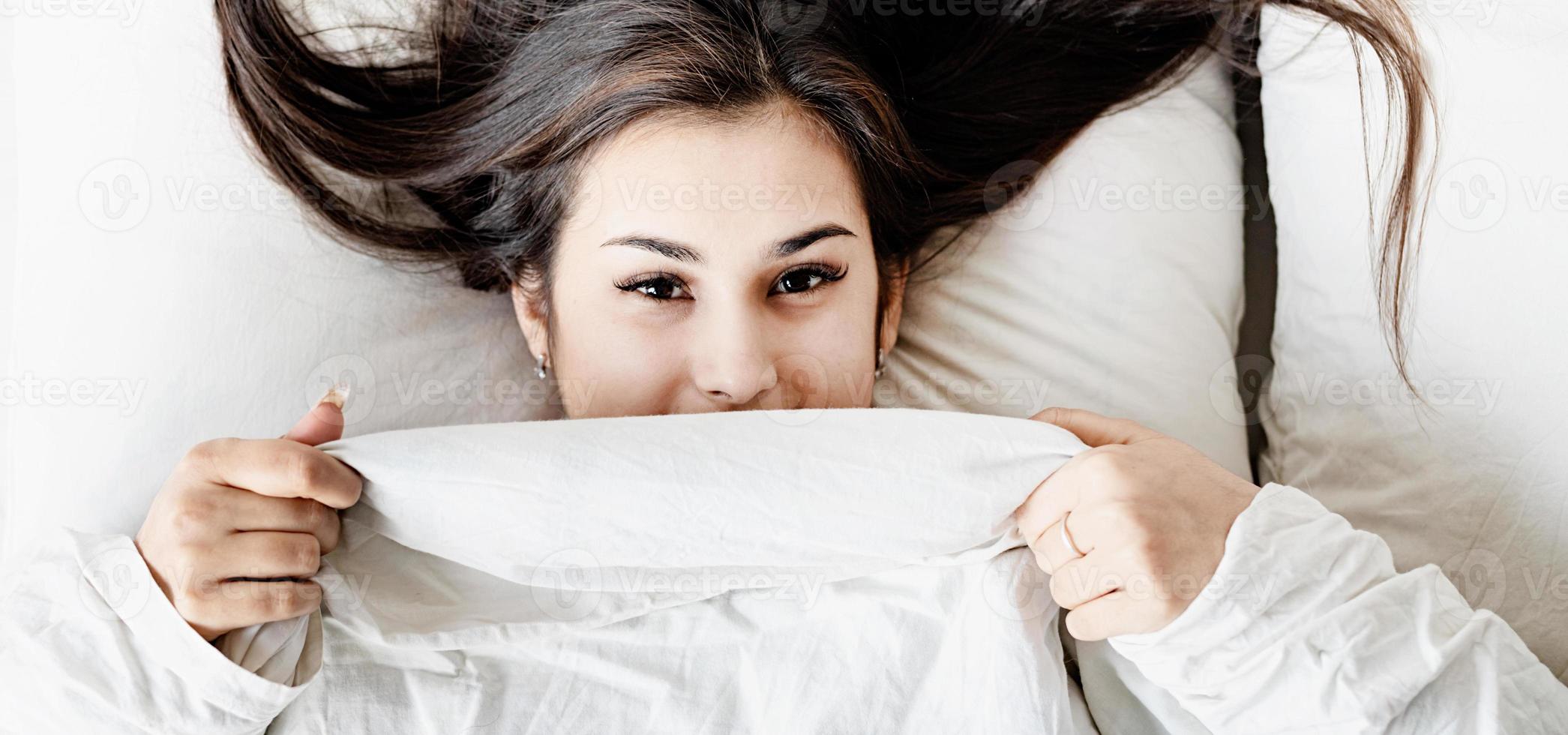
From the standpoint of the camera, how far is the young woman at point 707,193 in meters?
0.83

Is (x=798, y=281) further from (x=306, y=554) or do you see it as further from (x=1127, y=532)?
(x=306, y=554)

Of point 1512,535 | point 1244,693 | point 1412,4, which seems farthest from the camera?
point 1412,4

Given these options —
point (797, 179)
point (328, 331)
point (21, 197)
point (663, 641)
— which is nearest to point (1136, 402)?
point (797, 179)

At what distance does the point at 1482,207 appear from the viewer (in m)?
1.01

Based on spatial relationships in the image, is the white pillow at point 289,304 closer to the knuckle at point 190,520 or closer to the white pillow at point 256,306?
the white pillow at point 256,306

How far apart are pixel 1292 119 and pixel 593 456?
901 millimetres

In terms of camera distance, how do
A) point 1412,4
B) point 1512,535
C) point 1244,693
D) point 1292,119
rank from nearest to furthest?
point 1244,693 < point 1512,535 < point 1412,4 < point 1292,119

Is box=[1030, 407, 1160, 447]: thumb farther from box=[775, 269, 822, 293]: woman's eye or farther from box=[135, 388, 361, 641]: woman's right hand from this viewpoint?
box=[135, 388, 361, 641]: woman's right hand

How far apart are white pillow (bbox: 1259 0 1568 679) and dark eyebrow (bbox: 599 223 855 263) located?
575 mm

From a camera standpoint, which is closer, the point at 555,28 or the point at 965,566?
the point at 965,566

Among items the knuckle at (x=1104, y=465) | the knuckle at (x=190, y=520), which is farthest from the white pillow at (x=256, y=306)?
the knuckle at (x=1104, y=465)

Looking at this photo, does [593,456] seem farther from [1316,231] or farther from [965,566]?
[1316,231]

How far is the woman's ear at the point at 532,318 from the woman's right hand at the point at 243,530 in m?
0.33

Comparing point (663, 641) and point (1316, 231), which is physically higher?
point (1316, 231)
